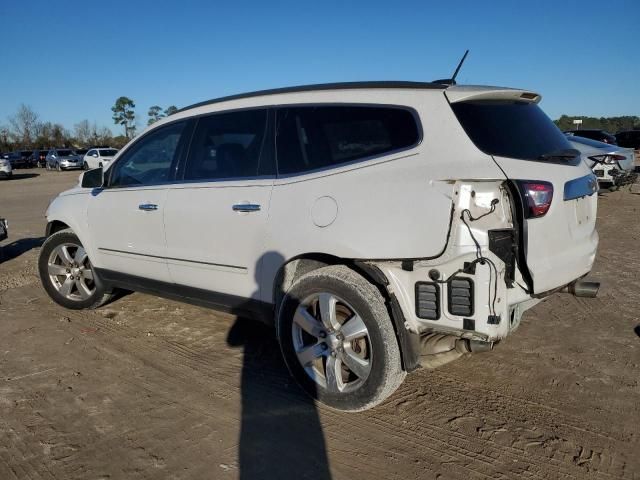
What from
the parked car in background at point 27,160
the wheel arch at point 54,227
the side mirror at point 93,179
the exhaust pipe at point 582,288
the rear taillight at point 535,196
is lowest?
the exhaust pipe at point 582,288

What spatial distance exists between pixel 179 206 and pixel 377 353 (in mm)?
1942

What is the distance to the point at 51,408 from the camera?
10.8 feet

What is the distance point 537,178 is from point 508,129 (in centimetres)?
38

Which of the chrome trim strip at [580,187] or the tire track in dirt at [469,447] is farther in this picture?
the chrome trim strip at [580,187]

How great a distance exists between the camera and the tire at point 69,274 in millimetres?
5012

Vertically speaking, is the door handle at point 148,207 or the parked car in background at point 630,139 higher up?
the parked car in background at point 630,139

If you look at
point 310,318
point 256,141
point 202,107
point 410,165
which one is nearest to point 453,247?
point 410,165

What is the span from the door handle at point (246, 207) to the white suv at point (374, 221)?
0.04 feet

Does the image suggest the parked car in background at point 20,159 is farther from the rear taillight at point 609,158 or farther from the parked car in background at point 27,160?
the rear taillight at point 609,158

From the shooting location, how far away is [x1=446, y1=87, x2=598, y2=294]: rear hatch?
2.72 m

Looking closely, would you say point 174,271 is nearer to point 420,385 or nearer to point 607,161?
point 420,385

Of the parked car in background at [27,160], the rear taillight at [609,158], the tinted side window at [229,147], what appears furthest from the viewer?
the parked car in background at [27,160]

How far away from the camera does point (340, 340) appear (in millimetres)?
3113

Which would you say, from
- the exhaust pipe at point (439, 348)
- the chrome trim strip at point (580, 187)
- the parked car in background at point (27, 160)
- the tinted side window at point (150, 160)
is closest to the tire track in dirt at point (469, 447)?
the exhaust pipe at point (439, 348)
